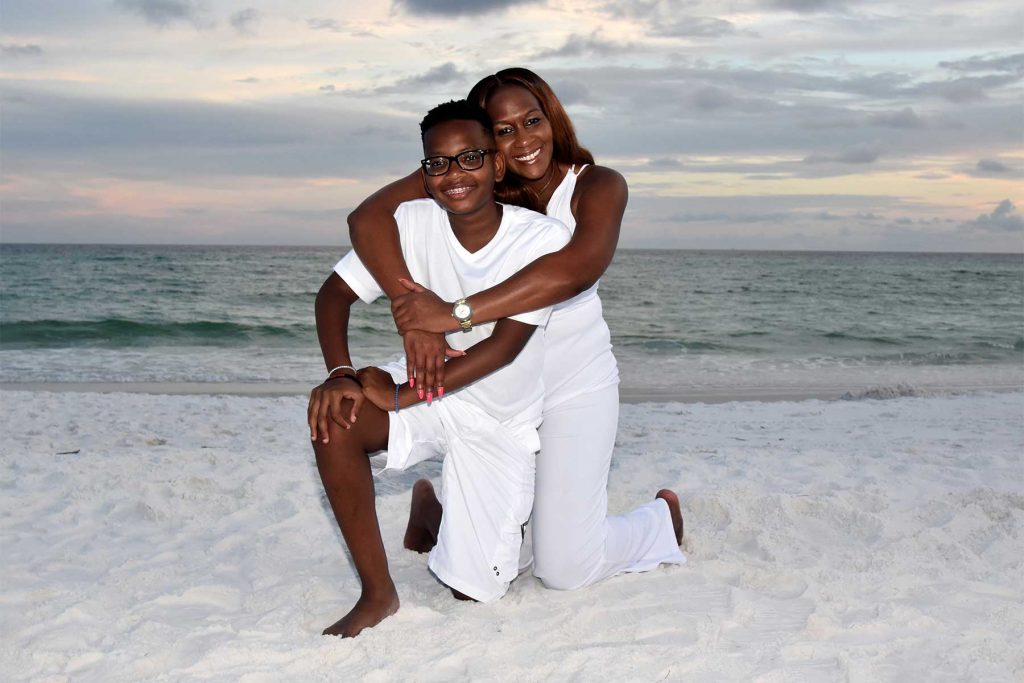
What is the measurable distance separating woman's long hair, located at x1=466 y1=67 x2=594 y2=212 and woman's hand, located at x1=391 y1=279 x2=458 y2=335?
78 centimetres

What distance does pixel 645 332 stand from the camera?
17594 millimetres

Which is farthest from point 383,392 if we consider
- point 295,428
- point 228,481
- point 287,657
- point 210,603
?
point 295,428

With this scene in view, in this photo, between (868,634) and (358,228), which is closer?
(868,634)

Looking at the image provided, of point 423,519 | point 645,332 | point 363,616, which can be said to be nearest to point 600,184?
point 423,519

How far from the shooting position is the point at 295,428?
7098 millimetres

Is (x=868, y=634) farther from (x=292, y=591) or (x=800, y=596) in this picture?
(x=292, y=591)

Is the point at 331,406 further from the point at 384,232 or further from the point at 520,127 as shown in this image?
the point at 520,127

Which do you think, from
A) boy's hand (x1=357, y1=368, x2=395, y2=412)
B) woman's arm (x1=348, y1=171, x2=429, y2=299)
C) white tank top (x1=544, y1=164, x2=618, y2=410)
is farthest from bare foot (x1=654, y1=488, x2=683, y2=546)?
woman's arm (x1=348, y1=171, x2=429, y2=299)

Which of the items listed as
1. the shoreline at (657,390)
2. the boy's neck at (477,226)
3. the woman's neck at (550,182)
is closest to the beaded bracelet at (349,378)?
the boy's neck at (477,226)

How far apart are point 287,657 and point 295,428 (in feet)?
14.8

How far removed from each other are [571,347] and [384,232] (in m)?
0.78

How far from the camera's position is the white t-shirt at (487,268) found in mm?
3008

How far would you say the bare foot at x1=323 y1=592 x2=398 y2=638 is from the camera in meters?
2.86

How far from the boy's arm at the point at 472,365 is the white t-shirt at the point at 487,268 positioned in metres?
0.08
